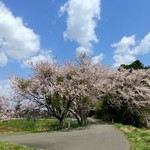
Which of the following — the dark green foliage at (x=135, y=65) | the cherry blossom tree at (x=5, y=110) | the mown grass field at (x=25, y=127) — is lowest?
the mown grass field at (x=25, y=127)

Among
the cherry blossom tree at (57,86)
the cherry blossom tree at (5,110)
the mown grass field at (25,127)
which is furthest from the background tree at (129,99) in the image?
the cherry blossom tree at (5,110)

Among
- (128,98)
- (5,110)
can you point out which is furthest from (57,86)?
(128,98)

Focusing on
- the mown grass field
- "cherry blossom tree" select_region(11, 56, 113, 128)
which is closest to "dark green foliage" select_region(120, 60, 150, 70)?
the mown grass field

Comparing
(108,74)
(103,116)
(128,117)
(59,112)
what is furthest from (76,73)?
(103,116)

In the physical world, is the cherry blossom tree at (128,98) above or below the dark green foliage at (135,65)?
below

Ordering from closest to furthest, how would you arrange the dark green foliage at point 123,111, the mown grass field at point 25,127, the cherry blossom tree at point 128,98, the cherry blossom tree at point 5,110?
the mown grass field at point 25,127
the cherry blossom tree at point 5,110
the cherry blossom tree at point 128,98
the dark green foliage at point 123,111

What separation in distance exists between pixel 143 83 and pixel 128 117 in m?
4.64

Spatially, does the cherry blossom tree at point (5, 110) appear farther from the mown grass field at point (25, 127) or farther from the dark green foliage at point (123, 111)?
the dark green foliage at point (123, 111)

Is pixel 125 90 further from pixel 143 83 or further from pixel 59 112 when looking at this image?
pixel 59 112

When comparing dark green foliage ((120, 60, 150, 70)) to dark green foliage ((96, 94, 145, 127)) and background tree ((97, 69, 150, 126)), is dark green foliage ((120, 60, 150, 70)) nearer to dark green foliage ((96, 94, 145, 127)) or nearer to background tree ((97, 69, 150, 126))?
background tree ((97, 69, 150, 126))

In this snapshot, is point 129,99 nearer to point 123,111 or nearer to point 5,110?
point 123,111

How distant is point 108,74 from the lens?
37781 mm

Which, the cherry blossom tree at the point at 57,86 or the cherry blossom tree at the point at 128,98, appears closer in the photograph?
the cherry blossom tree at the point at 57,86

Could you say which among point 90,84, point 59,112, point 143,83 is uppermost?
point 143,83
